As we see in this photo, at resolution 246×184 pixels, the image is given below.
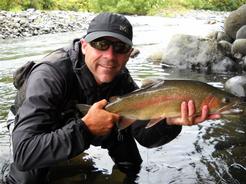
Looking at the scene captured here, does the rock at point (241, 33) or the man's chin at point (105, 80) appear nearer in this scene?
the man's chin at point (105, 80)

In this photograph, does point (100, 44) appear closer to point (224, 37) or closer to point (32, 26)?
point (224, 37)

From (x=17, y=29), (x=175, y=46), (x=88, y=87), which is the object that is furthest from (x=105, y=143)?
(x=17, y=29)

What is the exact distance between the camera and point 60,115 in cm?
374

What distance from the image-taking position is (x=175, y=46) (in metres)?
12.5

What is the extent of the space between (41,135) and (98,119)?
1.44 feet

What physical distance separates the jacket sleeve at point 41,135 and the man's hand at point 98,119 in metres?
0.05

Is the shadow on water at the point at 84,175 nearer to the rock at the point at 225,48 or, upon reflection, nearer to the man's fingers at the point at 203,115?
the man's fingers at the point at 203,115

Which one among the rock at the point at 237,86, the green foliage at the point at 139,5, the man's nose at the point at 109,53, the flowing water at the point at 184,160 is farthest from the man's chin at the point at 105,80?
the green foliage at the point at 139,5

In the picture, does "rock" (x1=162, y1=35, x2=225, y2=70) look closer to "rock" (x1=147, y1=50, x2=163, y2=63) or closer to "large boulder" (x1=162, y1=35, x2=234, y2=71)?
"large boulder" (x1=162, y1=35, x2=234, y2=71)

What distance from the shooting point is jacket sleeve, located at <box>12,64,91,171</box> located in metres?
3.16

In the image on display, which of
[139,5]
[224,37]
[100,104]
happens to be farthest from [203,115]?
[139,5]

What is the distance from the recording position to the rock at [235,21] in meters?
13.5

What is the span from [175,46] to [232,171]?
26.6 ft

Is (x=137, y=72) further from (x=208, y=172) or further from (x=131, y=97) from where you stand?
(x=131, y=97)
